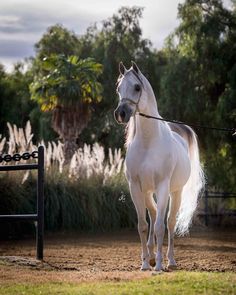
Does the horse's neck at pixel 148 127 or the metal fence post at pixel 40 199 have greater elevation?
the horse's neck at pixel 148 127

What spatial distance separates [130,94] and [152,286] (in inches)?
94.3

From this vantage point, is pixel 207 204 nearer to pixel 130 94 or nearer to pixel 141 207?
pixel 141 207

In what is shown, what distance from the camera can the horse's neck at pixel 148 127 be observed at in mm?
7699

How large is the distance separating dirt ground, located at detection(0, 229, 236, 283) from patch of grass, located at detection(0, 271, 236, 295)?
1.41 ft

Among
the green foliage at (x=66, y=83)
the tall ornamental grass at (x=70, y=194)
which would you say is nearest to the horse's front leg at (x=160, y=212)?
the tall ornamental grass at (x=70, y=194)

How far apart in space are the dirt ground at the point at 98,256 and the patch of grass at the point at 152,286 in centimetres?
43

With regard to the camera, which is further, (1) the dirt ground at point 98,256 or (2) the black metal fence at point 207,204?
(2) the black metal fence at point 207,204

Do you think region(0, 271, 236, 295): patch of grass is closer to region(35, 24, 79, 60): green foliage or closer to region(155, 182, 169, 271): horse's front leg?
region(155, 182, 169, 271): horse's front leg

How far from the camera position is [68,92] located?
71.6 feet

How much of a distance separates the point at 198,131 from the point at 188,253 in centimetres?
1440

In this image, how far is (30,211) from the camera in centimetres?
1427

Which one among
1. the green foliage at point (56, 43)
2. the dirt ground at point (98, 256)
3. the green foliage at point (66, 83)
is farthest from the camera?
the green foliage at point (56, 43)

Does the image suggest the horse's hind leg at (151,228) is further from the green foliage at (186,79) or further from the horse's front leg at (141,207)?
the green foliage at (186,79)

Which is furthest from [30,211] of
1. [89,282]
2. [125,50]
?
[125,50]
